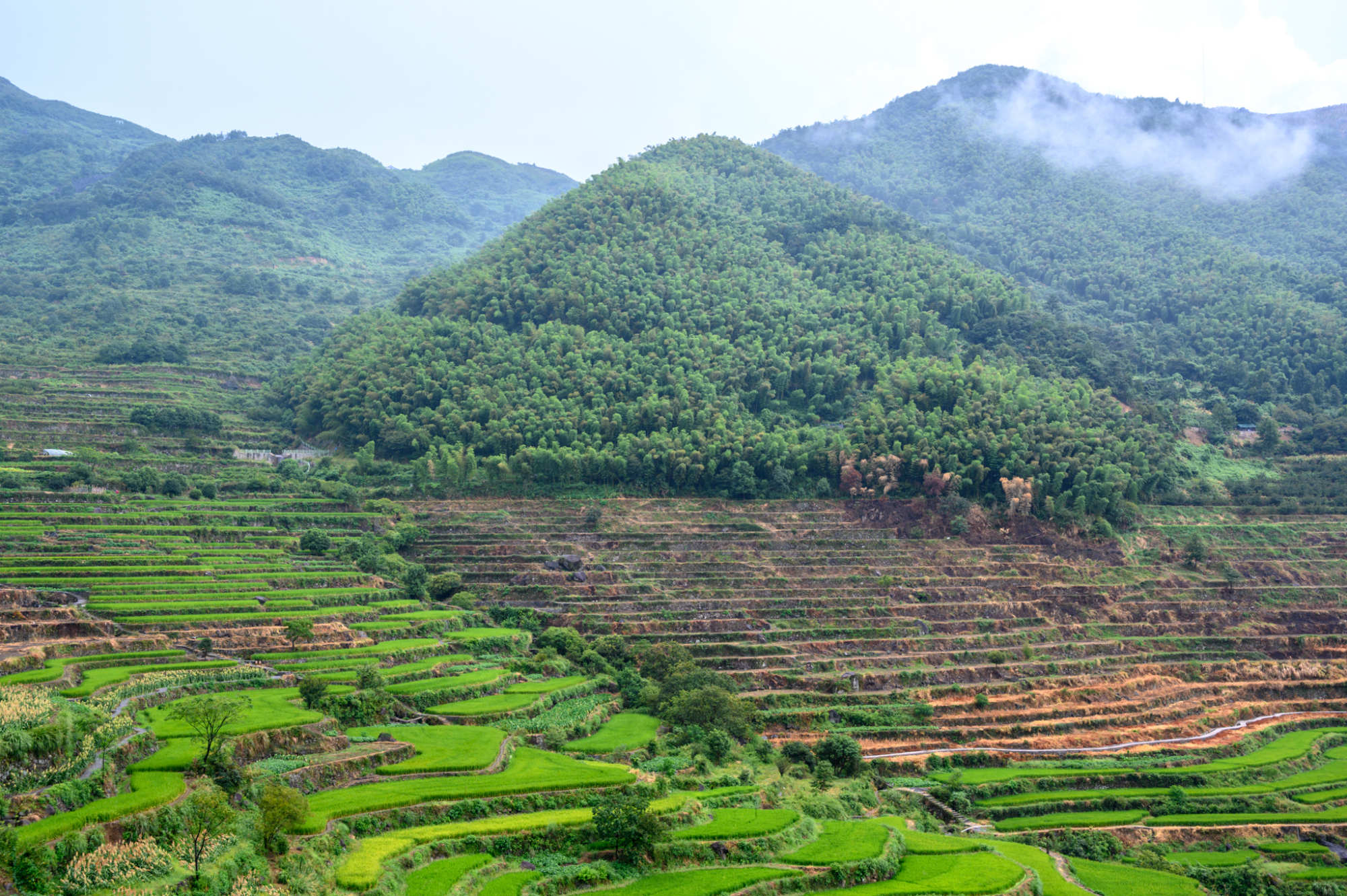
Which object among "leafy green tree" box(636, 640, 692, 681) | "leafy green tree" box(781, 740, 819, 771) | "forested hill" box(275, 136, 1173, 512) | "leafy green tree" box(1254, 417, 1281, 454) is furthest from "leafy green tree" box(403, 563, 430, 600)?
"leafy green tree" box(1254, 417, 1281, 454)

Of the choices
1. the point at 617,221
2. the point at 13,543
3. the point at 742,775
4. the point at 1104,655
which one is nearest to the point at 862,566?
the point at 1104,655

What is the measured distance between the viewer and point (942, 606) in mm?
41906

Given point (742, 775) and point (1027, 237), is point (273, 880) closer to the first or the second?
point (742, 775)

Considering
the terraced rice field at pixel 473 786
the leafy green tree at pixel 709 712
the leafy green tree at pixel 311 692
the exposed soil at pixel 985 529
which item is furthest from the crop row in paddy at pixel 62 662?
the exposed soil at pixel 985 529

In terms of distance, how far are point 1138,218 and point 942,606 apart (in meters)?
75.3

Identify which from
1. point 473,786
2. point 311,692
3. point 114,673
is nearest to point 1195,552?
point 473,786

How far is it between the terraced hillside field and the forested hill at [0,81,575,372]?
3699 cm

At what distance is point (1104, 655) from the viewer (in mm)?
40594

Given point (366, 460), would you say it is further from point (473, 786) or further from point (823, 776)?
point (473, 786)

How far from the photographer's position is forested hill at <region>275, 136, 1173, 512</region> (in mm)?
50031

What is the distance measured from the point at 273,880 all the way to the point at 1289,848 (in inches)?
998

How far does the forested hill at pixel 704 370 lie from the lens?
164 feet

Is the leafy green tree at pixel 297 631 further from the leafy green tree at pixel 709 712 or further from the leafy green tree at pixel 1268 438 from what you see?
the leafy green tree at pixel 1268 438

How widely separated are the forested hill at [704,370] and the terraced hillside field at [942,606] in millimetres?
2899
